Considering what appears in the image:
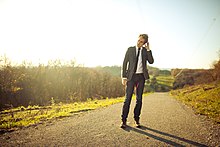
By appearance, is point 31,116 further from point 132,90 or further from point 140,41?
point 140,41

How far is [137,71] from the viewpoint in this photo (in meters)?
5.19

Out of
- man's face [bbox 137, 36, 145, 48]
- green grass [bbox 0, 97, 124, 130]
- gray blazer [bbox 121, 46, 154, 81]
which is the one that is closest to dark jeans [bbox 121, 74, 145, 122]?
gray blazer [bbox 121, 46, 154, 81]

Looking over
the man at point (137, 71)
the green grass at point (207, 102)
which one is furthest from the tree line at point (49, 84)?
the man at point (137, 71)

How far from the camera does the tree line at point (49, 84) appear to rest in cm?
1651

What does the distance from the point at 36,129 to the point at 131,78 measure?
→ 270 cm

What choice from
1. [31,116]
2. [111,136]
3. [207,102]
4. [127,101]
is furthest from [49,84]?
[111,136]

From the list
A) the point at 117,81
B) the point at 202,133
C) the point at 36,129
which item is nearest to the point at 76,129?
the point at 36,129

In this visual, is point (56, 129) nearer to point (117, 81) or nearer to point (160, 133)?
point (160, 133)

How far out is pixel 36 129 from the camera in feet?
15.7

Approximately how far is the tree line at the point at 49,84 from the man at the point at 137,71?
12.6 metres

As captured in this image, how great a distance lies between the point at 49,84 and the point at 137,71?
68.5ft

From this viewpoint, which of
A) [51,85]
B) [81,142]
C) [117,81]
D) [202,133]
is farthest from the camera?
[117,81]

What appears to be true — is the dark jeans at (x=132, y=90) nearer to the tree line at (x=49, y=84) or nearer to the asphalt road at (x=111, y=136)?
the asphalt road at (x=111, y=136)

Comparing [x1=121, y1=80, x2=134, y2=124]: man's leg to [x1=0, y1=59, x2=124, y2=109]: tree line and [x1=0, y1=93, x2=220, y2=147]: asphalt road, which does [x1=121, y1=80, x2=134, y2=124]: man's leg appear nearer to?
[x1=0, y1=93, x2=220, y2=147]: asphalt road
